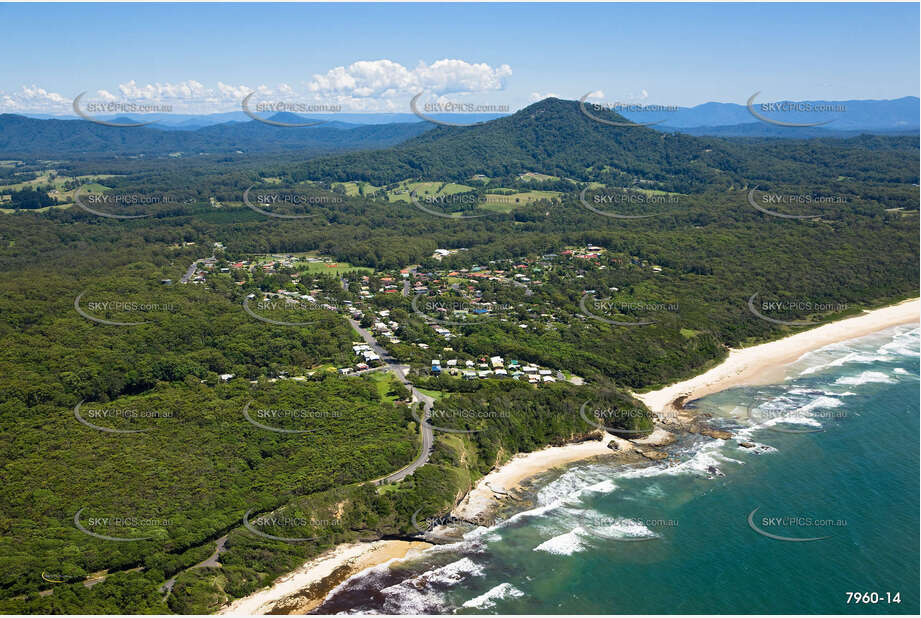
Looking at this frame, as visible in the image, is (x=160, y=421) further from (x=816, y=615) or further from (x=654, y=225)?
(x=654, y=225)

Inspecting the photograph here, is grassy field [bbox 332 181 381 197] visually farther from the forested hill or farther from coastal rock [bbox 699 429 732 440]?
coastal rock [bbox 699 429 732 440]

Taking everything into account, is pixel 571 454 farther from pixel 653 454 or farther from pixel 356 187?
pixel 356 187

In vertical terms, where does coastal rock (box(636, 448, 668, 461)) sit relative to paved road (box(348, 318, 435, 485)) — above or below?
below

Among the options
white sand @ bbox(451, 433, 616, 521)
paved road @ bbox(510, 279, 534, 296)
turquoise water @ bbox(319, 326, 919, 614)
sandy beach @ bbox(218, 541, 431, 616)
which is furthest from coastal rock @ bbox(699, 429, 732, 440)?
paved road @ bbox(510, 279, 534, 296)

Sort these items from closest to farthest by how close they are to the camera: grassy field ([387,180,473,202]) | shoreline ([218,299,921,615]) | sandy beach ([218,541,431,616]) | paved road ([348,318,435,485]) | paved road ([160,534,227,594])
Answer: paved road ([160,534,227,594])
sandy beach ([218,541,431,616])
shoreline ([218,299,921,615])
paved road ([348,318,435,485])
grassy field ([387,180,473,202])

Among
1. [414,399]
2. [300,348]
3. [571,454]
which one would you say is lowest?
[571,454]

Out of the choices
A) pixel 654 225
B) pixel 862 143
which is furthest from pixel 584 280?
pixel 862 143

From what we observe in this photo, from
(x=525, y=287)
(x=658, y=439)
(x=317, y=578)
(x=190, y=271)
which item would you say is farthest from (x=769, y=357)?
(x=190, y=271)
